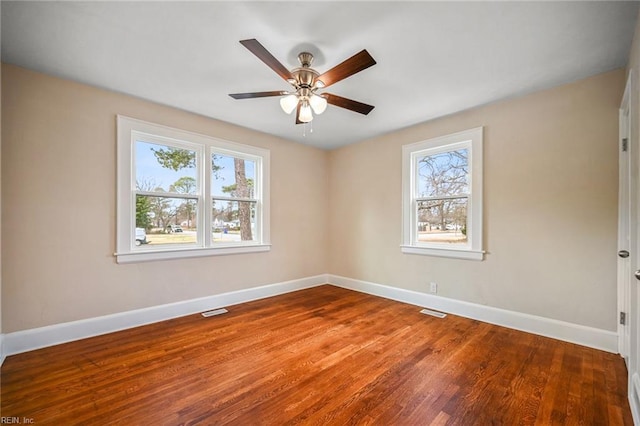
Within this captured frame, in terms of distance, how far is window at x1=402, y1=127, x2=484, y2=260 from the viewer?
132 inches

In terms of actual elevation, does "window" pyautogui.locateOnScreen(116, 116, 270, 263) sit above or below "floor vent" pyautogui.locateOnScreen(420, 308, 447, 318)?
above

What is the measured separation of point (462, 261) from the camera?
11.3 feet

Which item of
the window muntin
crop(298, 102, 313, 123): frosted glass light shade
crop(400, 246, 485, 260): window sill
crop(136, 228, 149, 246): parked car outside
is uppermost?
crop(298, 102, 313, 123): frosted glass light shade

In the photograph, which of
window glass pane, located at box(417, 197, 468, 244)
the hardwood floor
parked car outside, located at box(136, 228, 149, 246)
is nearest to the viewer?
the hardwood floor

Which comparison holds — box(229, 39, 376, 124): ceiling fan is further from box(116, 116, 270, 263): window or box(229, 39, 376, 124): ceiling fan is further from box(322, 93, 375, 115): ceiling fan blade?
box(116, 116, 270, 263): window

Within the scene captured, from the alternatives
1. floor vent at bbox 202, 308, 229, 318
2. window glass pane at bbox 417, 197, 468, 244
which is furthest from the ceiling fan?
floor vent at bbox 202, 308, 229, 318

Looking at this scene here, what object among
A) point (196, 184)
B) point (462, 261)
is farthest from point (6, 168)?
point (462, 261)

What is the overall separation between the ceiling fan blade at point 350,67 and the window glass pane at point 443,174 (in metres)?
2.22

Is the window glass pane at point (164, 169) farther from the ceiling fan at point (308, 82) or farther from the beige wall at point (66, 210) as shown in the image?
the ceiling fan at point (308, 82)

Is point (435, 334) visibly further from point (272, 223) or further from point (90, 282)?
point (90, 282)

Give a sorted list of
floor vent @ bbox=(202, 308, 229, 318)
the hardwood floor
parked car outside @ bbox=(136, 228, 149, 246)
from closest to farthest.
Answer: the hardwood floor
parked car outside @ bbox=(136, 228, 149, 246)
floor vent @ bbox=(202, 308, 229, 318)

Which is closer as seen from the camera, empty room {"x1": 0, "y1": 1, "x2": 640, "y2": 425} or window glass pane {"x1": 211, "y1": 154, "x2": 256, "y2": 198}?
empty room {"x1": 0, "y1": 1, "x2": 640, "y2": 425}

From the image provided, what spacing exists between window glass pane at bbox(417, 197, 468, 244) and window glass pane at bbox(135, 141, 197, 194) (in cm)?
319

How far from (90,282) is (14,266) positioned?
22.5 inches
